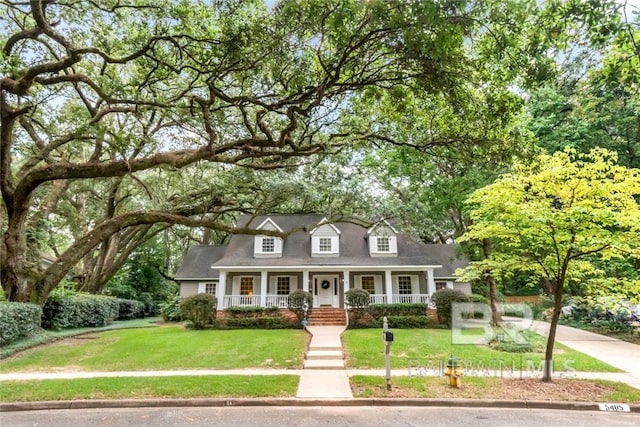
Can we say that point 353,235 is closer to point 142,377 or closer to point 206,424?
point 142,377

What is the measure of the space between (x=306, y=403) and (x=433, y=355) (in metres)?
5.30

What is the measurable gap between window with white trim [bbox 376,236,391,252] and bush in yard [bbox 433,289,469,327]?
4.25 meters

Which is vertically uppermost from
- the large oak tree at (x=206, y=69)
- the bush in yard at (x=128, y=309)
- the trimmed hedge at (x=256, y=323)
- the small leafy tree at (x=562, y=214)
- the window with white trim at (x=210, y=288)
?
the large oak tree at (x=206, y=69)

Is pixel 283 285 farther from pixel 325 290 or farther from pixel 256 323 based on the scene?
pixel 256 323

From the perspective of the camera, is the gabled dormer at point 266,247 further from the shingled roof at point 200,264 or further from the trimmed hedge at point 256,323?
the trimmed hedge at point 256,323

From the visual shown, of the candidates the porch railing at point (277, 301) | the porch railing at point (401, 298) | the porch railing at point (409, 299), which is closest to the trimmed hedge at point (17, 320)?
the porch railing at point (277, 301)

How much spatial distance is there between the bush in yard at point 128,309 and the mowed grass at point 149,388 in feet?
54.4

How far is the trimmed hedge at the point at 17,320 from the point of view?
32.8 ft

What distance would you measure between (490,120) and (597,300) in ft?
13.9

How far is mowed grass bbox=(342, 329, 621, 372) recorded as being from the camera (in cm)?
912

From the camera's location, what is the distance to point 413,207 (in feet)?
39.9

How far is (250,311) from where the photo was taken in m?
17.2

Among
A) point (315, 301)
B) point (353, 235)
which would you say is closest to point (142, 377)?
point (315, 301)

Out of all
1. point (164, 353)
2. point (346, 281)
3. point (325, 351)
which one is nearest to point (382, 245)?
point (346, 281)
